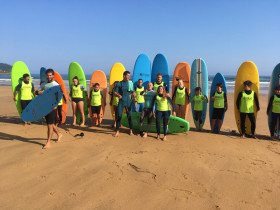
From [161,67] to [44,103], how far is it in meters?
3.56

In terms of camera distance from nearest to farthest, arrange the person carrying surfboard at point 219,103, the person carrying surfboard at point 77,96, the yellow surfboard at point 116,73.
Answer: the person carrying surfboard at point 219,103
the person carrying surfboard at point 77,96
the yellow surfboard at point 116,73

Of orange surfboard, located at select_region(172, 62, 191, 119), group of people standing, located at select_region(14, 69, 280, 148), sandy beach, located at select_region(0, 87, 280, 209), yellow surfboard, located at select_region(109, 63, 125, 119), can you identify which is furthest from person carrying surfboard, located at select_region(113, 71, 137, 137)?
orange surfboard, located at select_region(172, 62, 191, 119)

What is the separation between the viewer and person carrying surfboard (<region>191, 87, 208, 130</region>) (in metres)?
5.20

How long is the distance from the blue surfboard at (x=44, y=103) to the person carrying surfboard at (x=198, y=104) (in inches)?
129

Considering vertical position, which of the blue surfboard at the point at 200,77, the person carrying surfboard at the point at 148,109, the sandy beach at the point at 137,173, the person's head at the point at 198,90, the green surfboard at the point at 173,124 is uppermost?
the blue surfboard at the point at 200,77

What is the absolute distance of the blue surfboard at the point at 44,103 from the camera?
12.0 ft

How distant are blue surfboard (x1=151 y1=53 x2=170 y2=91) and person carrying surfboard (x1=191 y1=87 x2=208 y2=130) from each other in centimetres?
108

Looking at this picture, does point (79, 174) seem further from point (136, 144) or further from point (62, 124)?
point (62, 124)

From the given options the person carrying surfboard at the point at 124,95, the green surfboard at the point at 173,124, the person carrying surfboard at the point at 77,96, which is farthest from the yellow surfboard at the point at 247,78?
the person carrying surfboard at the point at 77,96

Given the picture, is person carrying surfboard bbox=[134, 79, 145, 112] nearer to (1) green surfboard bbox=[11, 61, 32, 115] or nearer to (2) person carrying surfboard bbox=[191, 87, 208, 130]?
(2) person carrying surfboard bbox=[191, 87, 208, 130]

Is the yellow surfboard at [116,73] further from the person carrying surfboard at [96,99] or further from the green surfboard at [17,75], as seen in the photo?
the green surfboard at [17,75]

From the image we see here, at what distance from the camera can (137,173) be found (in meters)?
2.80

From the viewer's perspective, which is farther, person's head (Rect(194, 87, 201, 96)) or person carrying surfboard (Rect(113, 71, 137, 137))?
person's head (Rect(194, 87, 201, 96))

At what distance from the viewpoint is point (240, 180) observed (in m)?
2.66
